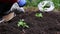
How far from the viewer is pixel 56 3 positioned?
15.3 ft

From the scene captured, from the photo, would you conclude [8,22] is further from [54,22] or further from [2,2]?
[54,22]

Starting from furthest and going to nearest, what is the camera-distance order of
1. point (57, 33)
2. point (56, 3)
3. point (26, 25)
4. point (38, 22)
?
point (56, 3)
point (38, 22)
point (26, 25)
point (57, 33)

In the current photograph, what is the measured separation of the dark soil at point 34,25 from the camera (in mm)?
2943

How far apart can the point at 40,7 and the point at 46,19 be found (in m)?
0.65

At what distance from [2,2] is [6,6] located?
13 cm

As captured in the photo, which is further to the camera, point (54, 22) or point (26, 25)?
point (54, 22)

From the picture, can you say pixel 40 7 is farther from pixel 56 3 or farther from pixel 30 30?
pixel 30 30

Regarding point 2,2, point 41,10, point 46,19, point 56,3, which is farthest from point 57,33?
point 56,3

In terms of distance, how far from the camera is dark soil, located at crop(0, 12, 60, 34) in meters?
2.94

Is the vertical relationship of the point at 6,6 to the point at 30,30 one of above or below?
above

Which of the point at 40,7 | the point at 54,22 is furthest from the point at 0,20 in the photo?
the point at 40,7

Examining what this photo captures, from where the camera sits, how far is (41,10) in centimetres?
405

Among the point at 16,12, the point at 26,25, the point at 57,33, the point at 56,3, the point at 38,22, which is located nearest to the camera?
the point at 57,33

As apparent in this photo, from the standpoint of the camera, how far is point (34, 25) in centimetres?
320
